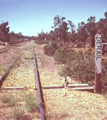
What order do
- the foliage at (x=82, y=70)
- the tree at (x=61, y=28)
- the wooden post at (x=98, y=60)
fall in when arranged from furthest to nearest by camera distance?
the tree at (x=61, y=28), the foliage at (x=82, y=70), the wooden post at (x=98, y=60)

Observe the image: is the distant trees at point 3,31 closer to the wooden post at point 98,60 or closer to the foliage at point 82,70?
the foliage at point 82,70

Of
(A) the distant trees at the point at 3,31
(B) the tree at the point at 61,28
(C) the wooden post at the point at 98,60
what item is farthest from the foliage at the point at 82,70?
(A) the distant trees at the point at 3,31

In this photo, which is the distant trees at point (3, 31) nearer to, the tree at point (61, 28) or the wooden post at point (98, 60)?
the tree at point (61, 28)

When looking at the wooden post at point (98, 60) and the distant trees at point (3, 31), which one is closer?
the wooden post at point (98, 60)

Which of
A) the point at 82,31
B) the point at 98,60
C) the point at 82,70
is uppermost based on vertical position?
the point at 82,31

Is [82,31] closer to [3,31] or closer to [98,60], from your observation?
[3,31]

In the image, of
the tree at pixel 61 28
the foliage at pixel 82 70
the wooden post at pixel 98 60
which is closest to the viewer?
the wooden post at pixel 98 60

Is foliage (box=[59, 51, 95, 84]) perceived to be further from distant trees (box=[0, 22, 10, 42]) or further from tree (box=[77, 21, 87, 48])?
distant trees (box=[0, 22, 10, 42])

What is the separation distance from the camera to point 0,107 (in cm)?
405

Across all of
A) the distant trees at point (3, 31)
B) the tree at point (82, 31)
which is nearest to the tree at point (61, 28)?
the tree at point (82, 31)

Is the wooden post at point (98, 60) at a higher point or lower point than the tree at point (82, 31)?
lower

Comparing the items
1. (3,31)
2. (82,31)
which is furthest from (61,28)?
(3,31)

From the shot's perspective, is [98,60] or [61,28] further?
[61,28]

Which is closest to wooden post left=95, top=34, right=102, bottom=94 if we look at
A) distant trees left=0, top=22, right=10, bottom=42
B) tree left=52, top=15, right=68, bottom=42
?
tree left=52, top=15, right=68, bottom=42
